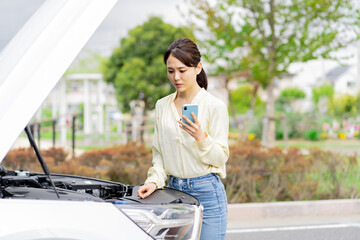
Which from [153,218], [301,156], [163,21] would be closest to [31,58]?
[153,218]

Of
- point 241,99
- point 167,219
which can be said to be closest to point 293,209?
point 167,219

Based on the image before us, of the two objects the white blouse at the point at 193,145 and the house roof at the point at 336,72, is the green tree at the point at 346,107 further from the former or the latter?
the house roof at the point at 336,72

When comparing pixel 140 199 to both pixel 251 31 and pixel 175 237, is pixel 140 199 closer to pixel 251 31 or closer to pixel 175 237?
pixel 175 237

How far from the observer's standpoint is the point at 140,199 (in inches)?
92.7

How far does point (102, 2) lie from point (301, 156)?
6.94 metres

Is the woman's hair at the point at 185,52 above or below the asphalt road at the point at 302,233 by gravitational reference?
above

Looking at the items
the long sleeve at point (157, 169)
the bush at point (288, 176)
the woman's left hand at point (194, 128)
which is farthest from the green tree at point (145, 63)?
the woman's left hand at point (194, 128)

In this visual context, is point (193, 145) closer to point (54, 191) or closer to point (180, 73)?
point (180, 73)

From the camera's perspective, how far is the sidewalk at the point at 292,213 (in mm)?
6484

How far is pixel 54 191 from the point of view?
7.04 feet

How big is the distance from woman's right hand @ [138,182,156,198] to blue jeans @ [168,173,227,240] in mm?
165

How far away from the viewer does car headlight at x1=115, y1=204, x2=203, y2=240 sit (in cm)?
201

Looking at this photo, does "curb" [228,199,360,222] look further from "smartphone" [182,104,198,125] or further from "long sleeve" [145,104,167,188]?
"smartphone" [182,104,198,125]

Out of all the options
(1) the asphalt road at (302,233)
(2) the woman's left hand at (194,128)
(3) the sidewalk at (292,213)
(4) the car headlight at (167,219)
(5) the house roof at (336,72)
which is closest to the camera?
(4) the car headlight at (167,219)
